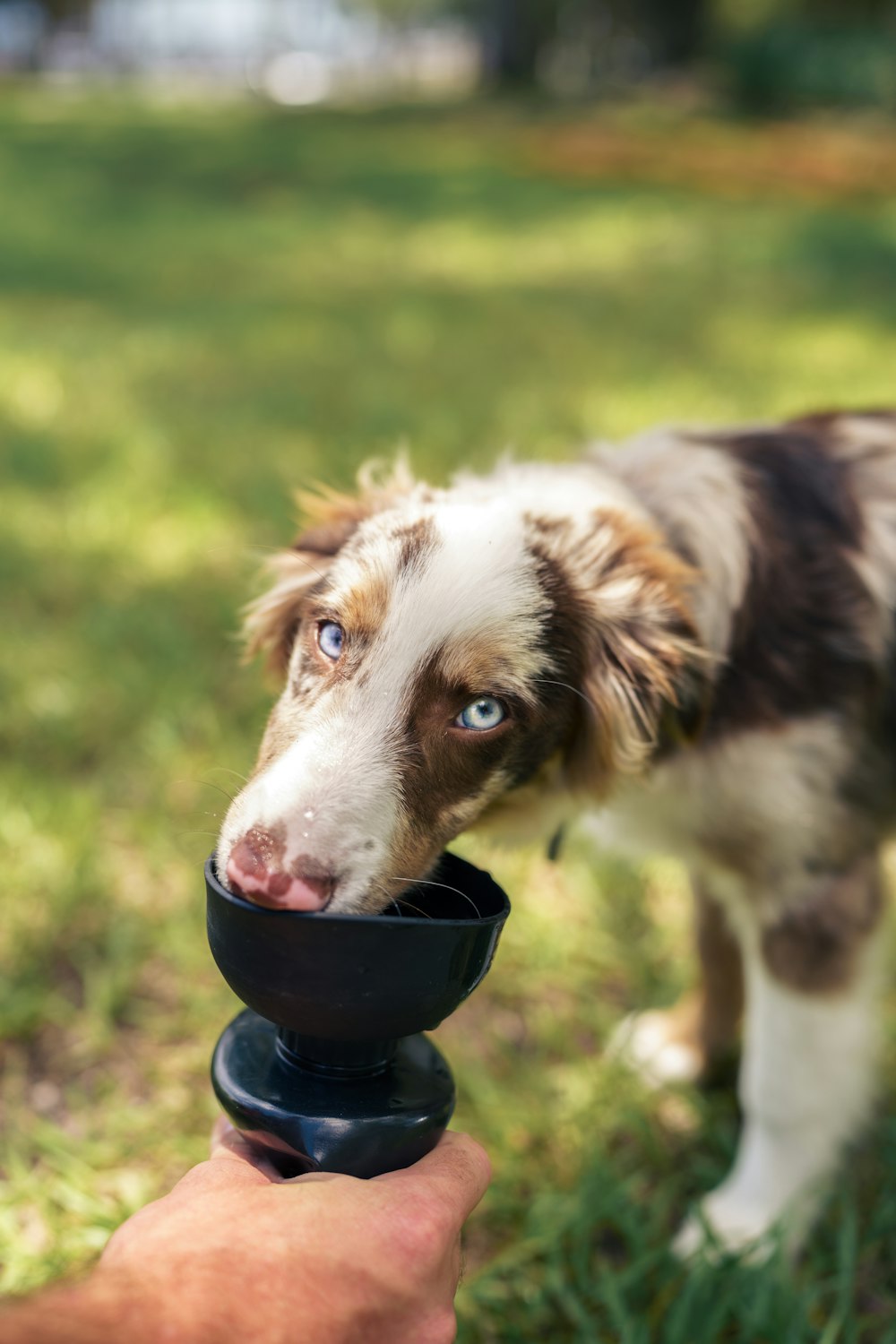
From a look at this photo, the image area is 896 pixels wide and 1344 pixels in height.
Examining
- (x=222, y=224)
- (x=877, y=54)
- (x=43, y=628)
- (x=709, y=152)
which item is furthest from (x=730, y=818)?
(x=877, y=54)

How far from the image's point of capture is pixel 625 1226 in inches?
101

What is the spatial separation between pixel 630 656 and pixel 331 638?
56 cm

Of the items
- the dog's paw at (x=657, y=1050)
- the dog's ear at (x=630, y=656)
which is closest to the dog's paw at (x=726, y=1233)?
the dog's paw at (x=657, y=1050)

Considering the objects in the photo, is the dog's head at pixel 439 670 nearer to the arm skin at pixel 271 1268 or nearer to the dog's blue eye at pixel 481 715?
the dog's blue eye at pixel 481 715

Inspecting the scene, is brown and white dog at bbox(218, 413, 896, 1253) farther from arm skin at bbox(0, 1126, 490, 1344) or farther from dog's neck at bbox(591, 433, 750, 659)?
arm skin at bbox(0, 1126, 490, 1344)

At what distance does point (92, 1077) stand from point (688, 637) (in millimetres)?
1786

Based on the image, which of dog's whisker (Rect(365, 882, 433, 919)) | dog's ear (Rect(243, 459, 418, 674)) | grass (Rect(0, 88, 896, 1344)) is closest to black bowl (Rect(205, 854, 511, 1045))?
dog's whisker (Rect(365, 882, 433, 919))

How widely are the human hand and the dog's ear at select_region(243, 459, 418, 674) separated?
1.17m

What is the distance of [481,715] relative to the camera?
2.03m

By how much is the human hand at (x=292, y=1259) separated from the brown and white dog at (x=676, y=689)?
471 millimetres

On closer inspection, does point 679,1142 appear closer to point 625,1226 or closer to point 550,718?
point 625,1226

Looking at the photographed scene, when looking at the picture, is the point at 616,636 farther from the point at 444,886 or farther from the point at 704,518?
the point at 444,886

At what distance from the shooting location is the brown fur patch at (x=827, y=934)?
2520mm

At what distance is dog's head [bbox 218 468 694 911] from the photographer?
68.4 inches
